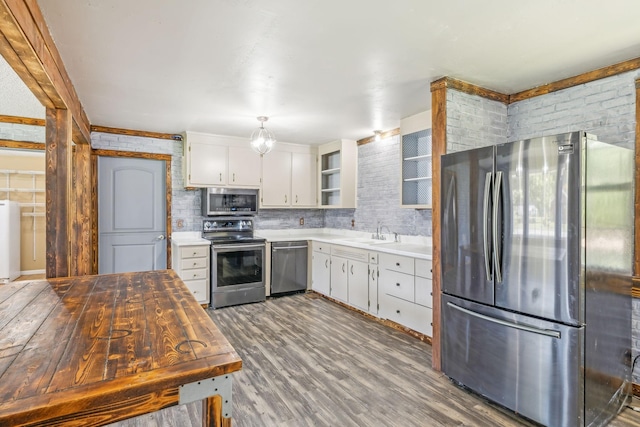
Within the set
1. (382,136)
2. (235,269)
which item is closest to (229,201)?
(235,269)

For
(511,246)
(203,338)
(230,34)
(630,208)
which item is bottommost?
(203,338)

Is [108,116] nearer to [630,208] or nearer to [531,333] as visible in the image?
[531,333]

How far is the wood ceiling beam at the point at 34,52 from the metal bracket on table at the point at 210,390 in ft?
5.12

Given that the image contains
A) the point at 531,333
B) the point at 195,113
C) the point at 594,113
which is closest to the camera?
the point at 531,333

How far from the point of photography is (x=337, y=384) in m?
2.59

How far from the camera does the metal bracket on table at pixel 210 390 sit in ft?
3.81

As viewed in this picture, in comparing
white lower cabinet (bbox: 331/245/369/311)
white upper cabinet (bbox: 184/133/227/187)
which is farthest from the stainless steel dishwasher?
white upper cabinet (bbox: 184/133/227/187)

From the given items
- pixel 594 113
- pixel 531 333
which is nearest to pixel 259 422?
pixel 531 333

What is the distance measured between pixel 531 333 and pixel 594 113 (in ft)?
5.94

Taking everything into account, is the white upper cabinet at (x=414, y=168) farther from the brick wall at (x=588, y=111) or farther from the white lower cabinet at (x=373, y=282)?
the brick wall at (x=588, y=111)

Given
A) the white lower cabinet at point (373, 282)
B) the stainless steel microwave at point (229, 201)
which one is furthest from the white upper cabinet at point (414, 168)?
the stainless steel microwave at point (229, 201)

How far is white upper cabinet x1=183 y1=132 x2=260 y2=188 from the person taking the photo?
4.61 m

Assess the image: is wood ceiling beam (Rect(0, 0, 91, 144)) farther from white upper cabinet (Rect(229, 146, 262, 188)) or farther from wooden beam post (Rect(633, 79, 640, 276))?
wooden beam post (Rect(633, 79, 640, 276))

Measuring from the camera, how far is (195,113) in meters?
3.74
